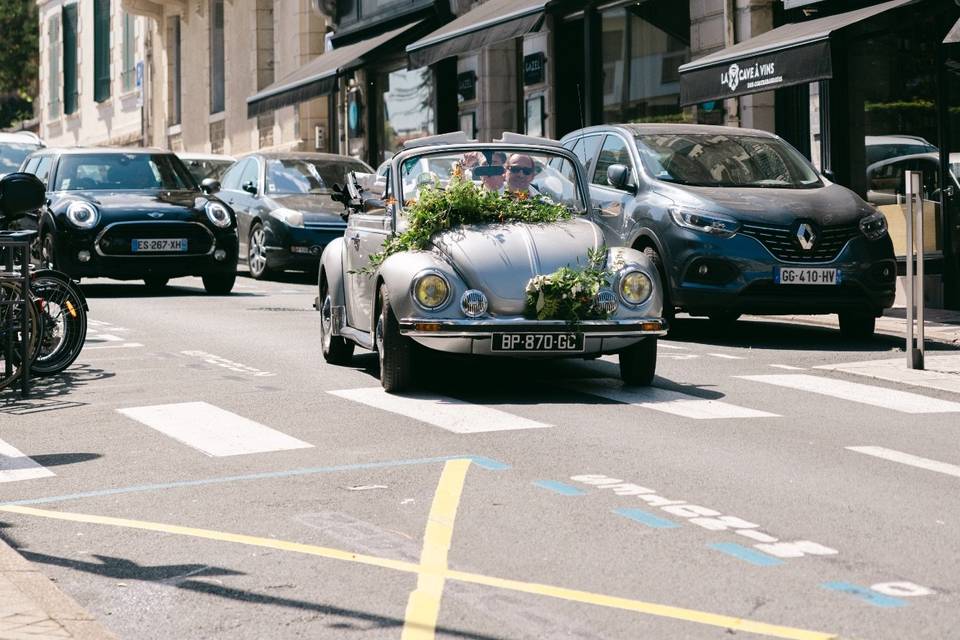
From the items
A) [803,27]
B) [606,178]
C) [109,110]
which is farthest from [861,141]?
[109,110]

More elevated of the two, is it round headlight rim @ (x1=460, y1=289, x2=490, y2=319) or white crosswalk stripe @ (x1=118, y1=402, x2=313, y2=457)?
round headlight rim @ (x1=460, y1=289, x2=490, y2=319)

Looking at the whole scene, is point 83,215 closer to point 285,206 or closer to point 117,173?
point 117,173

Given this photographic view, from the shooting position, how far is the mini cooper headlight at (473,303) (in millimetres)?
9695

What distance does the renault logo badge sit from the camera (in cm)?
1331

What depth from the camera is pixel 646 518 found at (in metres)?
6.36

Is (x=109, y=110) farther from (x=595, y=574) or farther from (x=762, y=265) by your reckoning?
(x=595, y=574)

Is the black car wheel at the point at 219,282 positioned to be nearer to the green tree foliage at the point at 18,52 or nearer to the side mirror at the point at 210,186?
the side mirror at the point at 210,186

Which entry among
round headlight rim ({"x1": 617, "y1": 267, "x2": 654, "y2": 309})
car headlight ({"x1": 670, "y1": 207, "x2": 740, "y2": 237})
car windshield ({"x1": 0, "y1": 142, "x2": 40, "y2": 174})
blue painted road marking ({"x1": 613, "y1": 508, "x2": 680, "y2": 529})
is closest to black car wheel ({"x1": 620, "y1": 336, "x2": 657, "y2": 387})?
round headlight rim ({"x1": 617, "y1": 267, "x2": 654, "y2": 309})

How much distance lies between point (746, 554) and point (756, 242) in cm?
777

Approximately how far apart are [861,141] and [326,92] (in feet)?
39.2

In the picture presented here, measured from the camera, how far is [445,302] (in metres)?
9.69

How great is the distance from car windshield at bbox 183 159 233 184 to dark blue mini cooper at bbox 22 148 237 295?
7.88m

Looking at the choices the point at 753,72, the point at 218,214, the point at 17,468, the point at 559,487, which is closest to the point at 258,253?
the point at 218,214

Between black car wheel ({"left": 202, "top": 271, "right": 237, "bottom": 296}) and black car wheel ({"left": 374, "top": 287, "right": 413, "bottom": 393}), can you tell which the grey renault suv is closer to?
black car wheel ({"left": 374, "top": 287, "right": 413, "bottom": 393})
